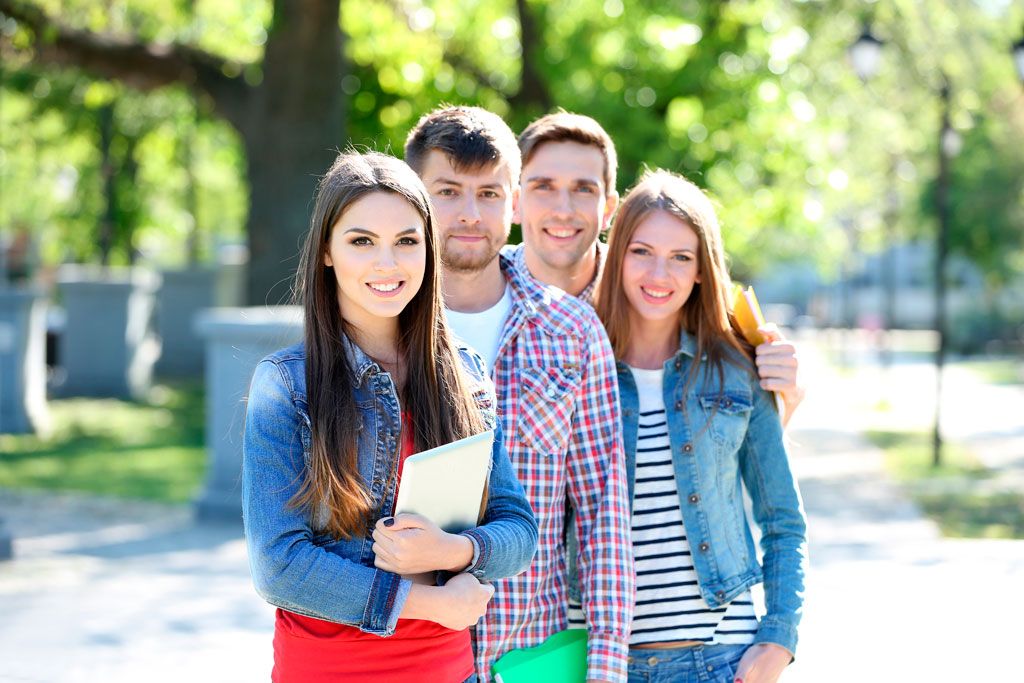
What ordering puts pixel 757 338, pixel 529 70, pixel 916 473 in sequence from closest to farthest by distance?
pixel 757 338 < pixel 916 473 < pixel 529 70

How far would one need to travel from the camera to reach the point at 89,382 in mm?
18203

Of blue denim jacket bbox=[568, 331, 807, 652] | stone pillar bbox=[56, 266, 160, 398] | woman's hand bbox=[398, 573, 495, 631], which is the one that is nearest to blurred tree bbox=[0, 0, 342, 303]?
stone pillar bbox=[56, 266, 160, 398]

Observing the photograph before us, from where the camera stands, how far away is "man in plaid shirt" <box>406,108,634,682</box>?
246 centimetres

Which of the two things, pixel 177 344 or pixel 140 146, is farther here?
pixel 140 146

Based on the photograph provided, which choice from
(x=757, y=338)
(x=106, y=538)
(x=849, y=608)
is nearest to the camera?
(x=757, y=338)

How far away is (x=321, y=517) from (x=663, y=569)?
3.24ft

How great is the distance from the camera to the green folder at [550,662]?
7.86ft

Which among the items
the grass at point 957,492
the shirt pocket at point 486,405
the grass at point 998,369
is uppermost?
the shirt pocket at point 486,405

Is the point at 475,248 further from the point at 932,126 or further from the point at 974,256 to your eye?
the point at 974,256

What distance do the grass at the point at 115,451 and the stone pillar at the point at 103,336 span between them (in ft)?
1.30

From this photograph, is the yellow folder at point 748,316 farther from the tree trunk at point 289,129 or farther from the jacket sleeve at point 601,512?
the tree trunk at point 289,129

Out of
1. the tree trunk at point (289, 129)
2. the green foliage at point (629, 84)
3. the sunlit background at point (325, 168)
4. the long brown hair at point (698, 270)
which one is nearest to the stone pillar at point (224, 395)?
the sunlit background at point (325, 168)

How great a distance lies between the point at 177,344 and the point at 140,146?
548 cm

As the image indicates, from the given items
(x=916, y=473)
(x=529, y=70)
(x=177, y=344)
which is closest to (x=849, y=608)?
(x=916, y=473)
